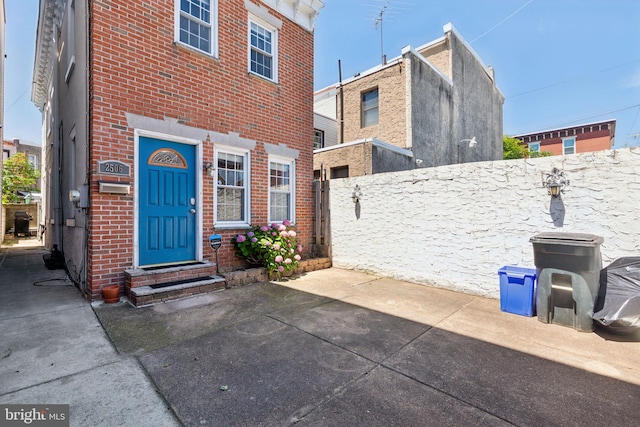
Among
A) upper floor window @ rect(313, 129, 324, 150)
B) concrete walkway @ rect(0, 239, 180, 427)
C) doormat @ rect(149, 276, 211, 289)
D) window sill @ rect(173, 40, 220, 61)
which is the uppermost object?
upper floor window @ rect(313, 129, 324, 150)

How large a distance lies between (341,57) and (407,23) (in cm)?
321

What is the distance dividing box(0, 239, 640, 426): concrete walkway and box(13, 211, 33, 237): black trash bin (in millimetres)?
15625

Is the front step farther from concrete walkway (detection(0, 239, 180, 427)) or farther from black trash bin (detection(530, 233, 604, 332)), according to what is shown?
black trash bin (detection(530, 233, 604, 332))

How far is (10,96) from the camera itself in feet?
44.8

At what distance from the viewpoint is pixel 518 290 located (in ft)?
13.7

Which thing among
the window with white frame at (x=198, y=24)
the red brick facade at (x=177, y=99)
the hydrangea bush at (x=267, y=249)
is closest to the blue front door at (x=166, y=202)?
the red brick facade at (x=177, y=99)

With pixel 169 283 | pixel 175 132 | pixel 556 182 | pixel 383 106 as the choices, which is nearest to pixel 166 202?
pixel 175 132

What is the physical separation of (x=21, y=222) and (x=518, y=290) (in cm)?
2177

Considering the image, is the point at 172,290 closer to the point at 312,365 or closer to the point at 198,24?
the point at 312,365

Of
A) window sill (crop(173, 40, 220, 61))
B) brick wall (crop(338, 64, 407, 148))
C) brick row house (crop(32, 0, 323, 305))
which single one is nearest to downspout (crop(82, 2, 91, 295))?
brick row house (crop(32, 0, 323, 305))

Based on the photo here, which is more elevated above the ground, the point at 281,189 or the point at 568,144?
the point at 568,144

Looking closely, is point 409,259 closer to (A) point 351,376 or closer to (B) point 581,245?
(B) point 581,245

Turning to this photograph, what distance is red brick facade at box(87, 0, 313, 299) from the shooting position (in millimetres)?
4453

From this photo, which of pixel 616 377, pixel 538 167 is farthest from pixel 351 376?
pixel 538 167
